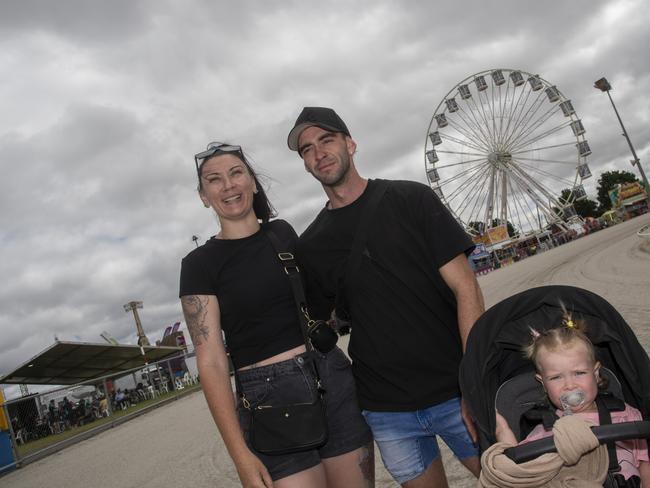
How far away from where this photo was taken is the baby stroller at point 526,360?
6.68 ft

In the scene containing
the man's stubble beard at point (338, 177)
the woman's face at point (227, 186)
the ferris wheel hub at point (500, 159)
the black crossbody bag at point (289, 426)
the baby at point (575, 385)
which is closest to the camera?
the baby at point (575, 385)

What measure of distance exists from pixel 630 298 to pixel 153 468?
24.5 feet

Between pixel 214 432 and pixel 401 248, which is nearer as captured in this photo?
pixel 401 248

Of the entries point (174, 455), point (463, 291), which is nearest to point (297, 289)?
point (463, 291)

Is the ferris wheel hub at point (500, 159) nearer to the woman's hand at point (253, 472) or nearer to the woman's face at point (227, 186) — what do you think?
the woman's face at point (227, 186)

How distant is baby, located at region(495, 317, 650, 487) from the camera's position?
6.52 ft

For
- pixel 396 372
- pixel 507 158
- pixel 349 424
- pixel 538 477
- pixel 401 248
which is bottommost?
pixel 538 477

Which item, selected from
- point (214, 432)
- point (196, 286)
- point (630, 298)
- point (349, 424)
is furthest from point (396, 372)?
point (630, 298)

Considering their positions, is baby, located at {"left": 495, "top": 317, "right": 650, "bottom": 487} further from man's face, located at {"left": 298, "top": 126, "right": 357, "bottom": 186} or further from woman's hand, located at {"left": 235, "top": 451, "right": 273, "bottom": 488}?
man's face, located at {"left": 298, "top": 126, "right": 357, "bottom": 186}

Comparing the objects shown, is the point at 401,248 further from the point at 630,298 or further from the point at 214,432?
the point at 630,298

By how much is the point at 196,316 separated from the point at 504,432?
1341mm

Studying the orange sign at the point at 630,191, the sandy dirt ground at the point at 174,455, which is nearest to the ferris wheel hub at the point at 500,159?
the orange sign at the point at 630,191

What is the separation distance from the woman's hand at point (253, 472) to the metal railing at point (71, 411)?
10922 mm

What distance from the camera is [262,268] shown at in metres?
2.32
